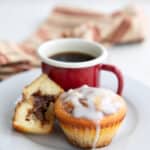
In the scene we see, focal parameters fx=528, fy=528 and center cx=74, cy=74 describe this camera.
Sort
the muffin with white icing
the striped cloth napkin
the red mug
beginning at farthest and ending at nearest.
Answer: the striped cloth napkin < the red mug < the muffin with white icing

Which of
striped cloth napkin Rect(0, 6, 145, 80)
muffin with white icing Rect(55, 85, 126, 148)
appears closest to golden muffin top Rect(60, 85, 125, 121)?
muffin with white icing Rect(55, 85, 126, 148)

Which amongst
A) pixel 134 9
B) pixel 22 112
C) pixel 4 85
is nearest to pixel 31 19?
pixel 134 9

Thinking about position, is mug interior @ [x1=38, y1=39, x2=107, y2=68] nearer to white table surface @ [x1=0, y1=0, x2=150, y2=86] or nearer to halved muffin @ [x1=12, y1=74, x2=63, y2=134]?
halved muffin @ [x1=12, y1=74, x2=63, y2=134]

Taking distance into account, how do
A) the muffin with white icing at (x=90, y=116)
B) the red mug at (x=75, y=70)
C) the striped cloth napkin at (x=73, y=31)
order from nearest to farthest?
1. the muffin with white icing at (x=90, y=116)
2. the red mug at (x=75, y=70)
3. the striped cloth napkin at (x=73, y=31)

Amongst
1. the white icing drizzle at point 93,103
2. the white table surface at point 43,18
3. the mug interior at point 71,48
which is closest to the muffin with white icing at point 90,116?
the white icing drizzle at point 93,103

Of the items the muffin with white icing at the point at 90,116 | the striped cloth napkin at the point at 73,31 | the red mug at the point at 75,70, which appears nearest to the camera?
the muffin with white icing at the point at 90,116

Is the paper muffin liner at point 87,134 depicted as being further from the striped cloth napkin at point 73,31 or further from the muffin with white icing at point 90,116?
the striped cloth napkin at point 73,31
